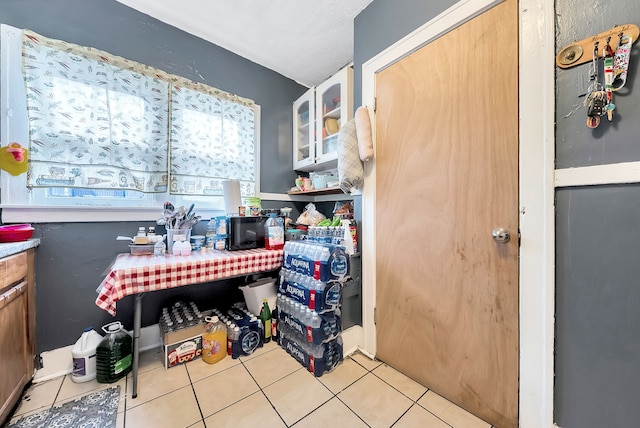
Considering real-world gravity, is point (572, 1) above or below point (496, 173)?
above

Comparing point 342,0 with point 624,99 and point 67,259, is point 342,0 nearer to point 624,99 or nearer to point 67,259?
point 624,99

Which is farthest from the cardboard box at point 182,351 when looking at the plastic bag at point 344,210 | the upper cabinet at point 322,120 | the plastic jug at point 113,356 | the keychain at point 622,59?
the keychain at point 622,59

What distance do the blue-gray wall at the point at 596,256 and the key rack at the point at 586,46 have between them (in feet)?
0.08

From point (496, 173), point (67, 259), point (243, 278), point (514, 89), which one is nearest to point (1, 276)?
point (67, 259)

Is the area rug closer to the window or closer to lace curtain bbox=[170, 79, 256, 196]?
the window

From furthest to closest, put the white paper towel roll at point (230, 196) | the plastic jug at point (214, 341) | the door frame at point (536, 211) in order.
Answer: the white paper towel roll at point (230, 196), the plastic jug at point (214, 341), the door frame at point (536, 211)

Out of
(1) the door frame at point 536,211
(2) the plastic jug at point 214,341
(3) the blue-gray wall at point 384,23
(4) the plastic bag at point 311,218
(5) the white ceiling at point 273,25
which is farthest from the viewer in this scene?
(4) the plastic bag at point 311,218

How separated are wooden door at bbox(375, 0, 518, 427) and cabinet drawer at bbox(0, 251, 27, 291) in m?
1.90

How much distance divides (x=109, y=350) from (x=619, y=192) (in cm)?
250

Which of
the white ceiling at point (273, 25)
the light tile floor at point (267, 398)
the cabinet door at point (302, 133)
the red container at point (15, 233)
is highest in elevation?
the white ceiling at point (273, 25)

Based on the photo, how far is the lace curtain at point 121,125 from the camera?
1388mm

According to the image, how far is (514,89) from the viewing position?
100 centimetres

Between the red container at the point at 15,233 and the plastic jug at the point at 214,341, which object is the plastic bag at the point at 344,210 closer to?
the plastic jug at the point at 214,341

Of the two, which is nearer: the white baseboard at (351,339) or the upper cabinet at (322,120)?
the white baseboard at (351,339)
